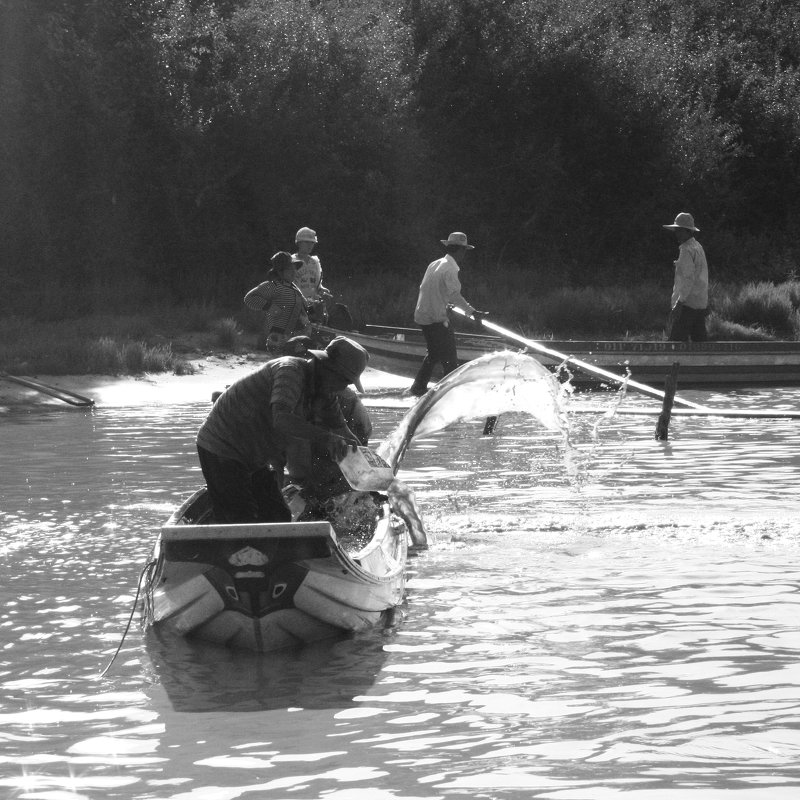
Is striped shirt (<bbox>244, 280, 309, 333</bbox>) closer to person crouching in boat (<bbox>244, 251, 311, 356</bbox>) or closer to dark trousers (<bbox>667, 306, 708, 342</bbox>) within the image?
person crouching in boat (<bbox>244, 251, 311, 356</bbox>)

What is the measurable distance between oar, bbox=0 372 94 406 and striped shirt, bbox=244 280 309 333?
5.42m

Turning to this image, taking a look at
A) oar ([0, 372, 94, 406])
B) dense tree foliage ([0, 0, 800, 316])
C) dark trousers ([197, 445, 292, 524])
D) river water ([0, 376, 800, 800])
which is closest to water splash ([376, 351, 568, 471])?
river water ([0, 376, 800, 800])

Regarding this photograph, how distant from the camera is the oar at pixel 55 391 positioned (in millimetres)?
21227

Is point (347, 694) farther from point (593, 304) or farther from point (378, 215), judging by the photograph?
point (378, 215)

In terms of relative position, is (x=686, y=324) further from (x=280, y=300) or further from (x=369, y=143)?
(x=369, y=143)

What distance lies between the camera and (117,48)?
31.4m

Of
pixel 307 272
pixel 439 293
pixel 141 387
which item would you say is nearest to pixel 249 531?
pixel 307 272

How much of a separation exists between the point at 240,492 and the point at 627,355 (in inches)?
617

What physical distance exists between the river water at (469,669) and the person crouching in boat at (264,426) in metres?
0.98

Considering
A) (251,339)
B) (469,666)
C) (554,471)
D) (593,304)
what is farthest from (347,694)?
(593,304)

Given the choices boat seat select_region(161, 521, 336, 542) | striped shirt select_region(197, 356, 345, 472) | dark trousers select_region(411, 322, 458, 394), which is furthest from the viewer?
dark trousers select_region(411, 322, 458, 394)

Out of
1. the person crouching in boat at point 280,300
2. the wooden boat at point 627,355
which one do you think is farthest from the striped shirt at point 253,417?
the wooden boat at point 627,355

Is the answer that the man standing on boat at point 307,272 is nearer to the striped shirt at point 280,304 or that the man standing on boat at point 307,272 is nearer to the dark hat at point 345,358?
the striped shirt at point 280,304

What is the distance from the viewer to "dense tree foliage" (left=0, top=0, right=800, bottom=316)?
102ft
